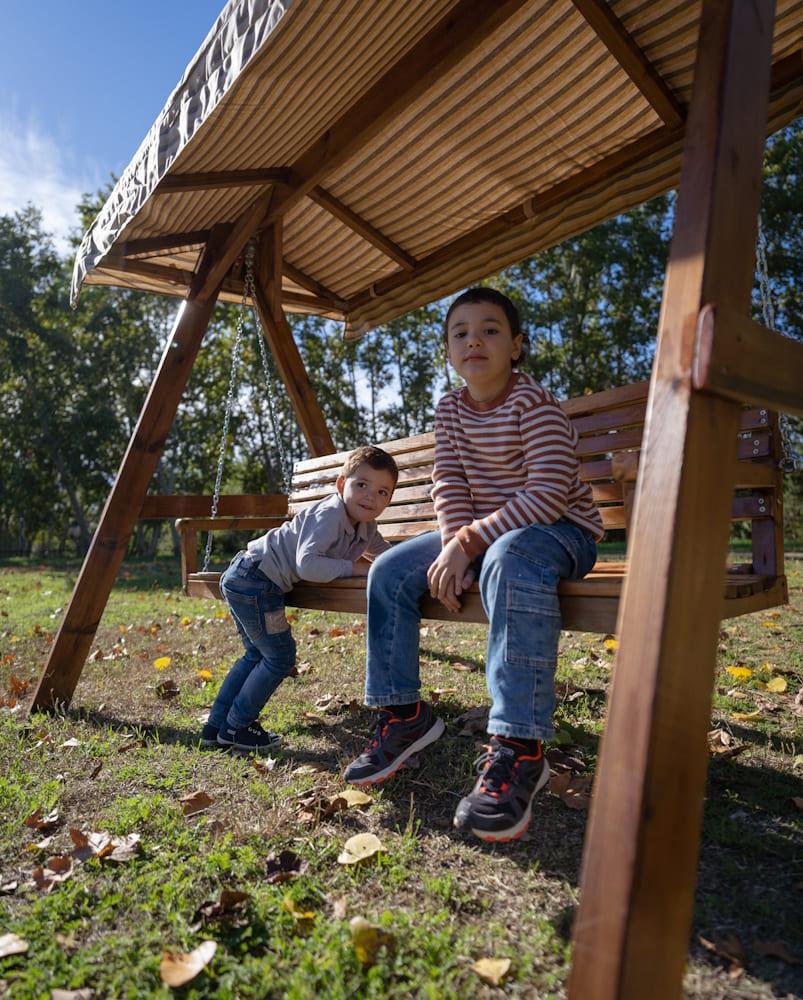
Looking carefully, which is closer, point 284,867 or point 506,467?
point 284,867

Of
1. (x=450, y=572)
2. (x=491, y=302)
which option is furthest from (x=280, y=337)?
(x=450, y=572)

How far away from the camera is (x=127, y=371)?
24.1m

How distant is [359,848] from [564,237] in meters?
A: 3.06

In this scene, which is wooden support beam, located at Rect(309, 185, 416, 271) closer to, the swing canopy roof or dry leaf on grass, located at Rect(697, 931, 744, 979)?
the swing canopy roof

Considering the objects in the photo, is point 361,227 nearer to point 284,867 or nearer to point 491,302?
point 491,302

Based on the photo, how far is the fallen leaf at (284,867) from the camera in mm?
1988

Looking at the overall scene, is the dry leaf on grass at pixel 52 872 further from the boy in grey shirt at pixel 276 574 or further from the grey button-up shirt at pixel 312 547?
the grey button-up shirt at pixel 312 547

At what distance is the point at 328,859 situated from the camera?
211 cm

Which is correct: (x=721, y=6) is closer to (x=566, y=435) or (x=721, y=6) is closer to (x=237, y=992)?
(x=566, y=435)

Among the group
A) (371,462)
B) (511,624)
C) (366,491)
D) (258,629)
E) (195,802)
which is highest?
(371,462)

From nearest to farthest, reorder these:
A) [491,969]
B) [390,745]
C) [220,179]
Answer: [491,969] < [390,745] < [220,179]

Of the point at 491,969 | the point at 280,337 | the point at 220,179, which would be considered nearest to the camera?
the point at 491,969

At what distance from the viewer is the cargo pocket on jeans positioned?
79.3 inches

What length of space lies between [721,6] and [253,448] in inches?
843
